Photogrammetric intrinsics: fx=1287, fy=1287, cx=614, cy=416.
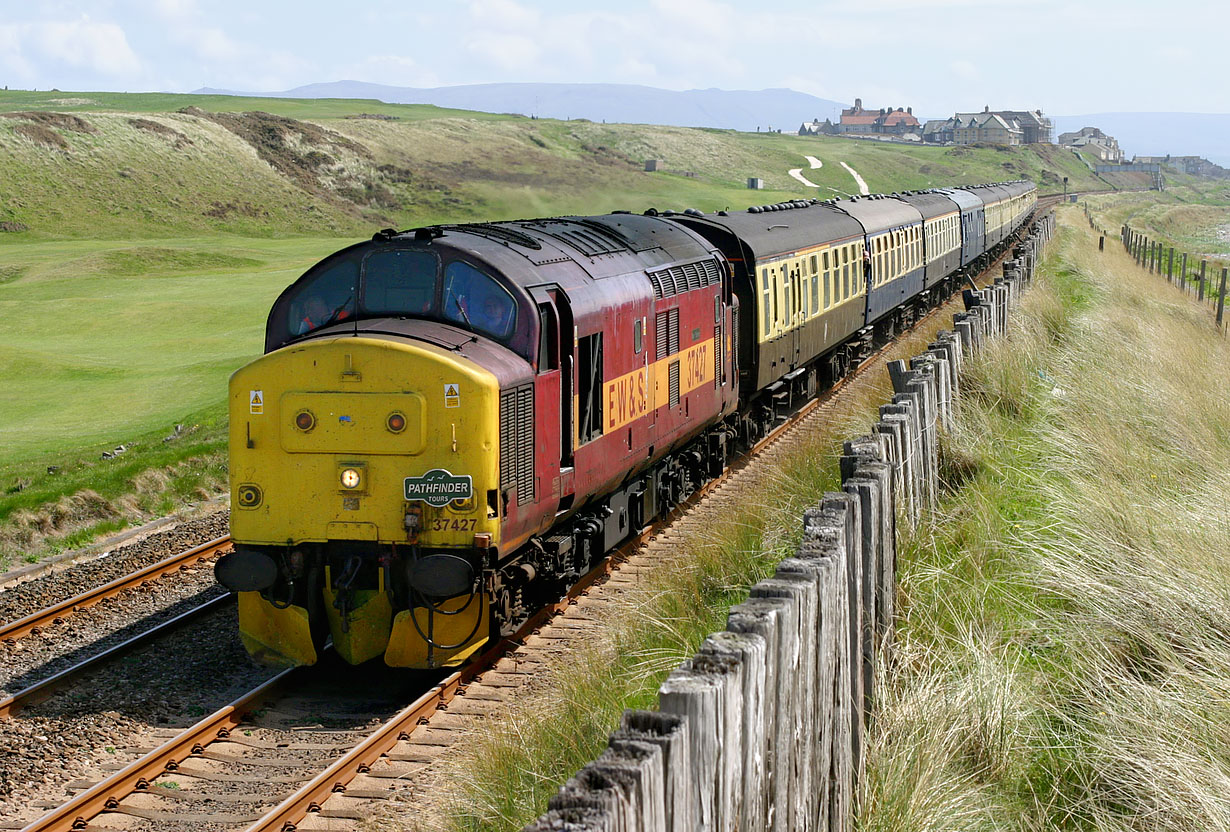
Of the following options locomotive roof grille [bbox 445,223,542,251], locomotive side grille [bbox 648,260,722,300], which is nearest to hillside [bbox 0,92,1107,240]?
locomotive side grille [bbox 648,260,722,300]

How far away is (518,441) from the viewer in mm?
10109

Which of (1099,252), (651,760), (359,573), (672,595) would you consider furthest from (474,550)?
(1099,252)

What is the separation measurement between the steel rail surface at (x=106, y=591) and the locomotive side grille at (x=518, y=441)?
5.12 meters

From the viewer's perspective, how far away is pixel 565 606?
12148mm

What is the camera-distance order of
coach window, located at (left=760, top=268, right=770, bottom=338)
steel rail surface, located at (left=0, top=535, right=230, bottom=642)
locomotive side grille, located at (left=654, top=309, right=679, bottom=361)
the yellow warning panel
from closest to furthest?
the yellow warning panel < steel rail surface, located at (left=0, top=535, right=230, bottom=642) < locomotive side grille, located at (left=654, top=309, right=679, bottom=361) < coach window, located at (left=760, top=268, right=770, bottom=338)

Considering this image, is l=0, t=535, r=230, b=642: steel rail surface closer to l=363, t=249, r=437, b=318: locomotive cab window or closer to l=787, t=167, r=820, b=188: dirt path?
l=363, t=249, r=437, b=318: locomotive cab window

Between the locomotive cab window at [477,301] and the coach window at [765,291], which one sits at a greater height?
the locomotive cab window at [477,301]

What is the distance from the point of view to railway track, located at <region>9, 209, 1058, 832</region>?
7988 millimetres

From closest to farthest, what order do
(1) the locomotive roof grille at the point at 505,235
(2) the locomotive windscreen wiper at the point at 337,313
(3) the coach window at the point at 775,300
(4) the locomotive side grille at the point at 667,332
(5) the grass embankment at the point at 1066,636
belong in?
(5) the grass embankment at the point at 1066,636 → (2) the locomotive windscreen wiper at the point at 337,313 → (1) the locomotive roof grille at the point at 505,235 → (4) the locomotive side grille at the point at 667,332 → (3) the coach window at the point at 775,300

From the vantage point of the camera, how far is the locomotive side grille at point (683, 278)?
1382cm

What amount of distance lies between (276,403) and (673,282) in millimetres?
5690

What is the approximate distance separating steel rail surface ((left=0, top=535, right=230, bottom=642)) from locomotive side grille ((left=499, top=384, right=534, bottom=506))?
5.12 m

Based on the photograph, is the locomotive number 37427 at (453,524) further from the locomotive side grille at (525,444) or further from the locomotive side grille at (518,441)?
the locomotive side grille at (525,444)

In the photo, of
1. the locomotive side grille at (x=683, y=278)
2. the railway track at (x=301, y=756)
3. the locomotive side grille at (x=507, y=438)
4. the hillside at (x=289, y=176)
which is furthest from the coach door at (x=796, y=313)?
the hillside at (x=289, y=176)
